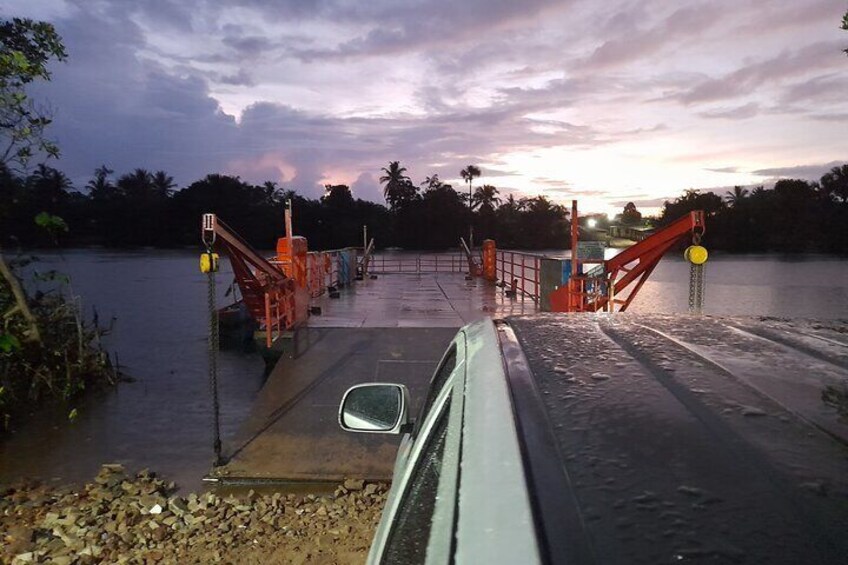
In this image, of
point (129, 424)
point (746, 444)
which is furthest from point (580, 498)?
point (129, 424)

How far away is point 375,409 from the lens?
247 centimetres

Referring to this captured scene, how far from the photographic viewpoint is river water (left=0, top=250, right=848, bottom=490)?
8273mm

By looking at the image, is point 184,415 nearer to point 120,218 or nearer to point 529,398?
point 529,398

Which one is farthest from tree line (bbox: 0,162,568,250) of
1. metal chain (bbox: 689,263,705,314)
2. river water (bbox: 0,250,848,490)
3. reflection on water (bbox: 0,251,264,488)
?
metal chain (bbox: 689,263,705,314)

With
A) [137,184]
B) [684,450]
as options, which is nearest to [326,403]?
[684,450]

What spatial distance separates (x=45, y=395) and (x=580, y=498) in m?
12.3

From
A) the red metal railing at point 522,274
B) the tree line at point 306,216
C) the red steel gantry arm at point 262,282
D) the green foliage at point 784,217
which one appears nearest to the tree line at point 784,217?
the green foliage at point 784,217

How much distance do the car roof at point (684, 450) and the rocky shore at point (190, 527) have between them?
342 cm

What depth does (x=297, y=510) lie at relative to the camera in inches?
204

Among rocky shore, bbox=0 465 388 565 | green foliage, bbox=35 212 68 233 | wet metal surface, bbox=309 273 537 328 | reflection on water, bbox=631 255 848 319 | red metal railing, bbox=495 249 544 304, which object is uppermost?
green foliage, bbox=35 212 68 233

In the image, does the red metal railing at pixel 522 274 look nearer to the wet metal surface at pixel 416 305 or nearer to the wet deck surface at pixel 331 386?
the wet metal surface at pixel 416 305

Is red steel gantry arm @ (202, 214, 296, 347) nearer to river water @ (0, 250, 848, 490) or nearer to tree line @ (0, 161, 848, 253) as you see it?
river water @ (0, 250, 848, 490)

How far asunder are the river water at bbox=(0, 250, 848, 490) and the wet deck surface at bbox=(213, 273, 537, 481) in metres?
0.91

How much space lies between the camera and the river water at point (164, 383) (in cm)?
827
